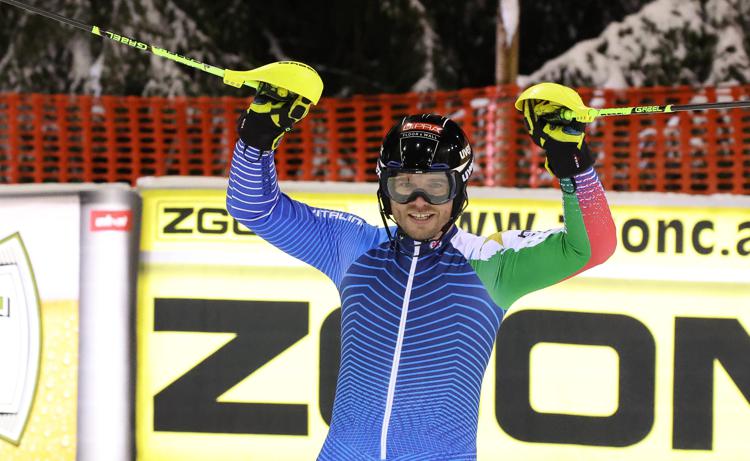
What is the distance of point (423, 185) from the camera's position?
100.0 inches

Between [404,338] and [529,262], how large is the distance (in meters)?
0.44

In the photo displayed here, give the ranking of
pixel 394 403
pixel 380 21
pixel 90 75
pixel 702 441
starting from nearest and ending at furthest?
pixel 394 403 → pixel 702 441 → pixel 90 75 → pixel 380 21

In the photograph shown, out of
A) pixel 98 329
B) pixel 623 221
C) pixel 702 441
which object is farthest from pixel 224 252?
pixel 702 441

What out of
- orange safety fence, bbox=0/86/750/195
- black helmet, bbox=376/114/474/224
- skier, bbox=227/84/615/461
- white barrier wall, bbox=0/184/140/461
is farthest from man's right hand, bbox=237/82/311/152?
orange safety fence, bbox=0/86/750/195

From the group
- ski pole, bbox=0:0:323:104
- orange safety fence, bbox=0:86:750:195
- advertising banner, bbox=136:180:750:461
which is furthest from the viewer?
orange safety fence, bbox=0:86:750:195

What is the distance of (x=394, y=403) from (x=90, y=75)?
25.8ft

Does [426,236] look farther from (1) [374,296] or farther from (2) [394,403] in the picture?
(2) [394,403]

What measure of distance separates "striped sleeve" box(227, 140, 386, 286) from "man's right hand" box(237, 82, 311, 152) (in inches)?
1.7

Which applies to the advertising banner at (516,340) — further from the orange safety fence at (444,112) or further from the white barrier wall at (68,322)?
the orange safety fence at (444,112)

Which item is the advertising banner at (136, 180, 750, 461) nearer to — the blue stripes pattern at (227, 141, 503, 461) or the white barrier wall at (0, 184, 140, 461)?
the white barrier wall at (0, 184, 140, 461)

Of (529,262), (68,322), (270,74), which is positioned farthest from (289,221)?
(68,322)

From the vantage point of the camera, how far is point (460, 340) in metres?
2.60

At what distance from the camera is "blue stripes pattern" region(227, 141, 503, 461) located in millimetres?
2547

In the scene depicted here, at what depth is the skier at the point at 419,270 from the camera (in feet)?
8.21
